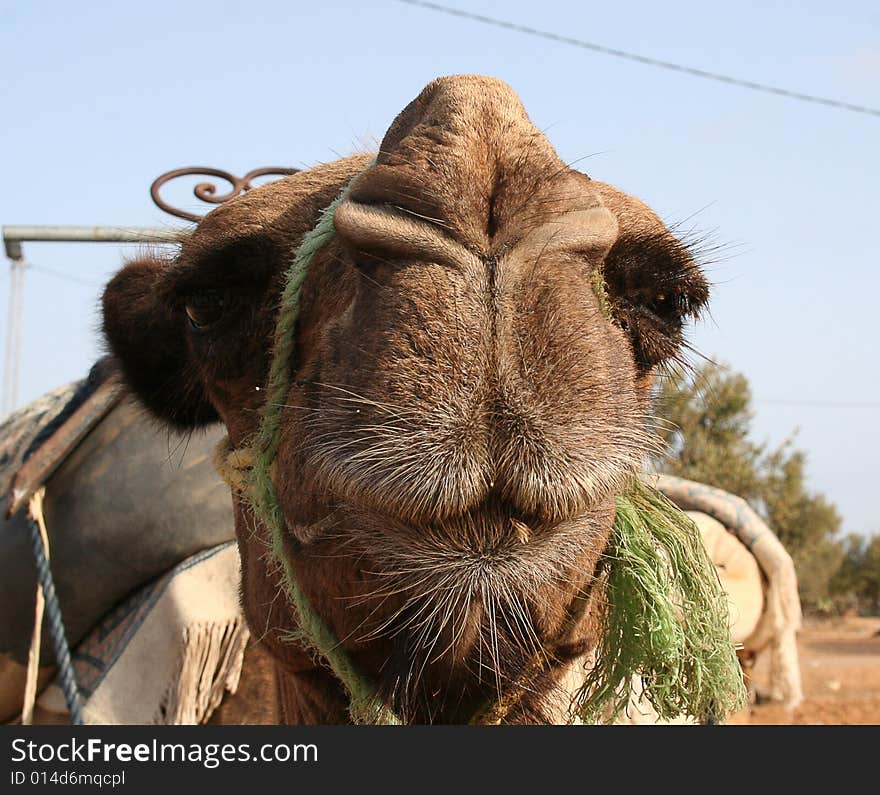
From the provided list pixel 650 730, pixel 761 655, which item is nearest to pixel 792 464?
pixel 761 655

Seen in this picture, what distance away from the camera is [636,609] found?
2307mm

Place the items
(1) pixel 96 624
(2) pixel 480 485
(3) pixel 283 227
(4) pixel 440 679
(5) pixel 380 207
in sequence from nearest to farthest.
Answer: (2) pixel 480 485 → (5) pixel 380 207 → (4) pixel 440 679 → (3) pixel 283 227 → (1) pixel 96 624

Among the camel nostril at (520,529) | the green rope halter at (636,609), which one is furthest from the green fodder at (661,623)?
the camel nostril at (520,529)

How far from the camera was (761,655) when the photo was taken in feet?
17.4

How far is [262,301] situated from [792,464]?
1425 inches

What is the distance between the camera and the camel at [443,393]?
72.2 inches

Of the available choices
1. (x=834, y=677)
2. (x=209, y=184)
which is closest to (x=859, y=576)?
(x=834, y=677)

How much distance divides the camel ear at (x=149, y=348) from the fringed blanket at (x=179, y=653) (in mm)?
Result: 903

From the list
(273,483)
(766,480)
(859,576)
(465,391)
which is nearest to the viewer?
(465,391)

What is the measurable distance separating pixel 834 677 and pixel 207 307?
20.9 m

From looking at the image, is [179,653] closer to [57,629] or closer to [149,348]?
[57,629]

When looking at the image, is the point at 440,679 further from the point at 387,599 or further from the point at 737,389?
the point at 737,389

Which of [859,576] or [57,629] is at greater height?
[57,629]

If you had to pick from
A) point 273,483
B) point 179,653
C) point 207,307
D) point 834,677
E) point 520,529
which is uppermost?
point 207,307
